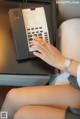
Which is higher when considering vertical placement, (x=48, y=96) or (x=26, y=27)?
(x=26, y=27)

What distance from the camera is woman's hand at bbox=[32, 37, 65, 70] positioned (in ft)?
3.51

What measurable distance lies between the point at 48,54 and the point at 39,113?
0.72ft

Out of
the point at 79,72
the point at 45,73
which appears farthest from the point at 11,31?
the point at 79,72

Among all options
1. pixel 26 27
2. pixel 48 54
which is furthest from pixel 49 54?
pixel 26 27

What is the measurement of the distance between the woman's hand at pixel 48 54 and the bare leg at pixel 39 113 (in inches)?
6.3

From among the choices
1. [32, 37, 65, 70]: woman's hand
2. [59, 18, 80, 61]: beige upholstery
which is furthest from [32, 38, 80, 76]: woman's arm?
[59, 18, 80, 61]: beige upholstery

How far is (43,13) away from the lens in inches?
46.4

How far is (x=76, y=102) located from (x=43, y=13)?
375 millimetres

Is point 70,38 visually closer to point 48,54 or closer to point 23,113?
point 48,54

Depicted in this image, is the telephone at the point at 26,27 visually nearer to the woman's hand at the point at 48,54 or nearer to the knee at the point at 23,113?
the woman's hand at the point at 48,54

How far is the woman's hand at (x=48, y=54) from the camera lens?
107 cm

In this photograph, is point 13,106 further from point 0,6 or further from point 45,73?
point 0,6

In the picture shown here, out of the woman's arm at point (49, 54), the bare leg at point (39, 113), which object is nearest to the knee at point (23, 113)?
the bare leg at point (39, 113)

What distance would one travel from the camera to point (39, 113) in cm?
98
